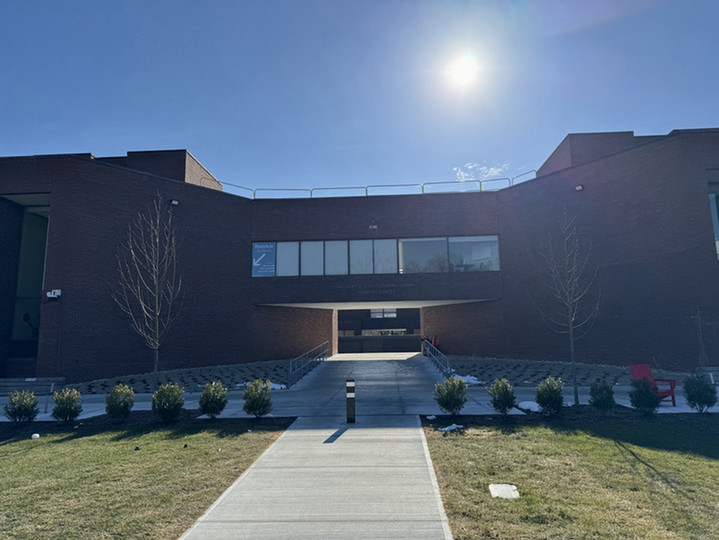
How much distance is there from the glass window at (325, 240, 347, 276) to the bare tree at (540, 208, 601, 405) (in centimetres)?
981

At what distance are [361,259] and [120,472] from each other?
51.2ft

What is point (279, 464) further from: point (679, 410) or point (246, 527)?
point (679, 410)

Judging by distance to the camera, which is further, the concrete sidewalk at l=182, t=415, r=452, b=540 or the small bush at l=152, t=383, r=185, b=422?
the small bush at l=152, t=383, r=185, b=422

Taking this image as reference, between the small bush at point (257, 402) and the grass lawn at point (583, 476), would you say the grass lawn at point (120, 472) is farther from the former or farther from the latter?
the grass lawn at point (583, 476)

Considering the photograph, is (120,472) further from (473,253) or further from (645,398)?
(473,253)

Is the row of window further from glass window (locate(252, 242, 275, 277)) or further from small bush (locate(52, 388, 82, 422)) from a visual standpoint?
small bush (locate(52, 388, 82, 422))

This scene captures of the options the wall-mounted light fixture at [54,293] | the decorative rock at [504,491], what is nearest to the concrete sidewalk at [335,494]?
the decorative rock at [504,491]

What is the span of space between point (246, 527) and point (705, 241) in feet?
60.6

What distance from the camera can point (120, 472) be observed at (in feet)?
20.3

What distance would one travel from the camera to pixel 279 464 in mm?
6375

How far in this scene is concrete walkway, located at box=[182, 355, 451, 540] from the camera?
4.27 meters

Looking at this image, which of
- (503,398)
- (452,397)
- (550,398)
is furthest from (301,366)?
(550,398)

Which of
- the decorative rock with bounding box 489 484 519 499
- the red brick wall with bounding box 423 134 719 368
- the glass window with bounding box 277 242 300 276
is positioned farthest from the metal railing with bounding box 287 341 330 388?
the decorative rock with bounding box 489 484 519 499

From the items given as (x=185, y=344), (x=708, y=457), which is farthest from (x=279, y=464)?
(x=185, y=344)
